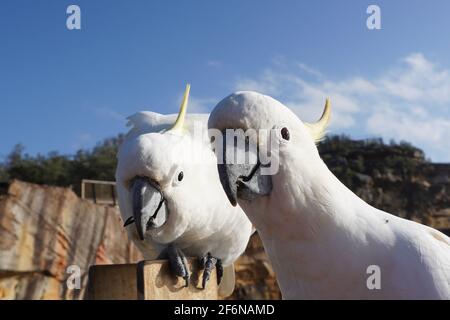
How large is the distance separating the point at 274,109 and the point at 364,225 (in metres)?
0.48

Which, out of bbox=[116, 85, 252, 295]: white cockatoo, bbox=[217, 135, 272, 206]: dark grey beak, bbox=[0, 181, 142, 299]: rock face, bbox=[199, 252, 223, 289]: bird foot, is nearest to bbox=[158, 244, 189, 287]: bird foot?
bbox=[116, 85, 252, 295]: white cockatoo

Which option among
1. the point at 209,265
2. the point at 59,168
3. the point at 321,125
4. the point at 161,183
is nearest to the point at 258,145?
the point at 321,125

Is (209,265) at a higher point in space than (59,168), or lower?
lower

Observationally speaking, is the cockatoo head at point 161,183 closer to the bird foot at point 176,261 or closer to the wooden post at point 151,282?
the bird foot at point 176,261

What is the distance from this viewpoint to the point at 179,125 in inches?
120

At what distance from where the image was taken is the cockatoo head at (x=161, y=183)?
265cm

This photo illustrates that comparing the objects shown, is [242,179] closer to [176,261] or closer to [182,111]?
[176,261]

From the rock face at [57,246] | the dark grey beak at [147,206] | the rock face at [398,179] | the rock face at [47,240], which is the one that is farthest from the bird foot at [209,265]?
the rock face at [398,179]

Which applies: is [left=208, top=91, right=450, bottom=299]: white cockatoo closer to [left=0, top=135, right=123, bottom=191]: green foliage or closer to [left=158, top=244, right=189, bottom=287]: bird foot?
[left=158, top=244, right=189, bottom=287]: bird foot

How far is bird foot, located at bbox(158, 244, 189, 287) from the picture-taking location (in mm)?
2607

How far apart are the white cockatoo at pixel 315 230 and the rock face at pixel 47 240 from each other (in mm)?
5167

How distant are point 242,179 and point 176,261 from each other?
53.2 inches

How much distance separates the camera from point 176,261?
8.77ft
